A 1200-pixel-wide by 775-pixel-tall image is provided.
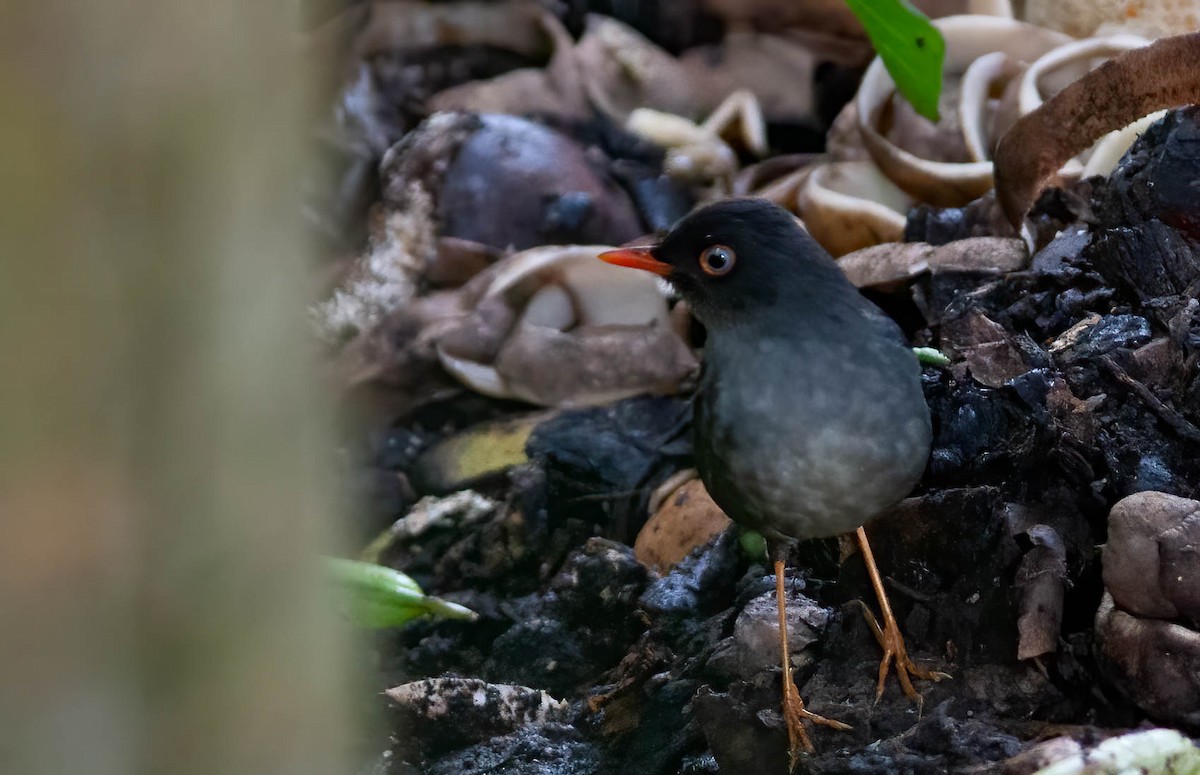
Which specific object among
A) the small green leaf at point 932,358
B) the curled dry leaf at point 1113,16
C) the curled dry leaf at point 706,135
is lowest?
the curled dry leaf at point 706,135

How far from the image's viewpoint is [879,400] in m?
1.22

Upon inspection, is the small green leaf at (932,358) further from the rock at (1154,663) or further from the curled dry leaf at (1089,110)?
the rock at (1154,663)

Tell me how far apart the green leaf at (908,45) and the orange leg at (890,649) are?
1.04m

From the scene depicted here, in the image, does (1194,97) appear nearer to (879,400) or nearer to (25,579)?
(879,400)

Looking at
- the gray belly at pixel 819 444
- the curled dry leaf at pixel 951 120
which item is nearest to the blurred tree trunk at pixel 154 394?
the gray belly at pixel 819 444

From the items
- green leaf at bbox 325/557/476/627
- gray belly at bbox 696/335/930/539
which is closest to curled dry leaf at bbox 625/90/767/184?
gray belly at bbox 696/335/930/539

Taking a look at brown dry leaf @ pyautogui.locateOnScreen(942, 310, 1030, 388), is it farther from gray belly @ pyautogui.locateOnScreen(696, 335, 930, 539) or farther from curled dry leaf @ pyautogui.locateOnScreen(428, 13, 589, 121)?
curled dry leaf @ pyautogui.locateOnScreen(428, 13, 589, 121)

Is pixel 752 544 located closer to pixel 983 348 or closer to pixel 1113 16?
pixel 983 348

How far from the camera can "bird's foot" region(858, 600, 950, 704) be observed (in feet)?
3.66

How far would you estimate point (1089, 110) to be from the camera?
1520mm

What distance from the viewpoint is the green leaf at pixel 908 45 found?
178cm

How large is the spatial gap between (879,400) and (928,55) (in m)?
0.98

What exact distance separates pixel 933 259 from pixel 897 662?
2.73 ft

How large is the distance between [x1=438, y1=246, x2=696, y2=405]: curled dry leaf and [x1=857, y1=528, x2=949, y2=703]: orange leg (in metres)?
0.80
